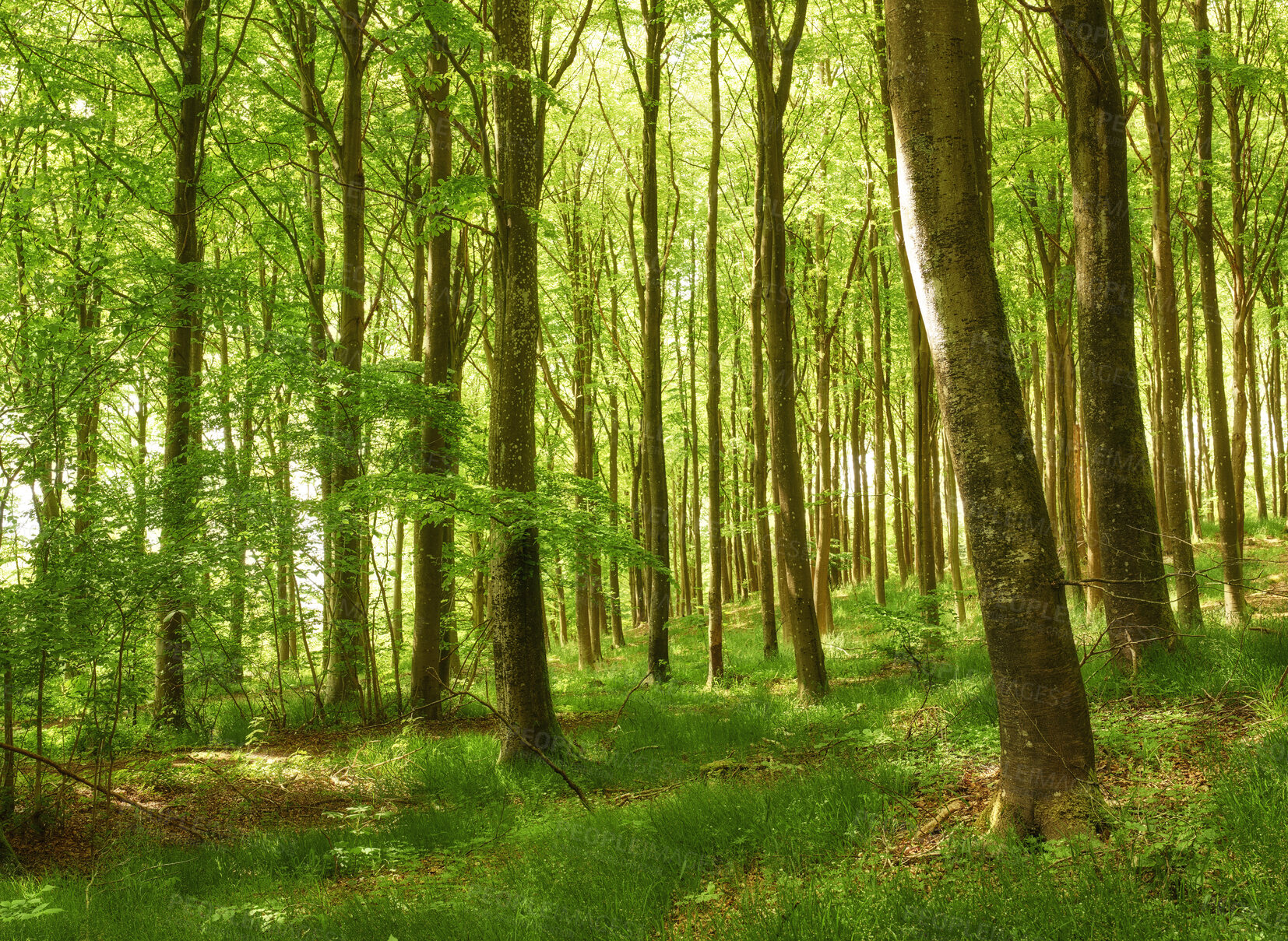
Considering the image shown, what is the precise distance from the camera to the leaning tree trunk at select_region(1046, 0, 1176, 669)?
5863 millimetres

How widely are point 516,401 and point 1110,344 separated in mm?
5123

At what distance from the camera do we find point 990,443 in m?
3.59

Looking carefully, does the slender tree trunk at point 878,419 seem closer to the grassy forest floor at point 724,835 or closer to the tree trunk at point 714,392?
the tree trunk at point 714,392

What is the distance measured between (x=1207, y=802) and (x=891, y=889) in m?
1.60

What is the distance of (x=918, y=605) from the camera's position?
9.49 m

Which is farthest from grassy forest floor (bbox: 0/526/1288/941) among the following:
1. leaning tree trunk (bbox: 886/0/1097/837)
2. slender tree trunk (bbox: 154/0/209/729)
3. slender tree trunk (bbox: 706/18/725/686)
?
slender tree trunk (bbox: 706/18/725/686)

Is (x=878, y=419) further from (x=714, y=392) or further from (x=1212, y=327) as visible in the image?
(x=1212, y=327)

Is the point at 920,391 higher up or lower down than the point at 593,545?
higher up

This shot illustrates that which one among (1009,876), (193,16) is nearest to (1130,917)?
(1009,876)

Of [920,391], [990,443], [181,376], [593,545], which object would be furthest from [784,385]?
[181,376]

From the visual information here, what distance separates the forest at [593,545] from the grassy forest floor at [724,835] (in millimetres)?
37

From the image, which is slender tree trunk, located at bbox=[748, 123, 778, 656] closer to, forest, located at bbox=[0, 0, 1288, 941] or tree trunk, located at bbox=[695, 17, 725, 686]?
forest, located at bbox=[0, 0, 1288, 941]

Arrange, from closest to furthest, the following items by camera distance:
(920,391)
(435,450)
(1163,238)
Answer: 1. (1163,238)
2. (435,450)
3. (920,391)

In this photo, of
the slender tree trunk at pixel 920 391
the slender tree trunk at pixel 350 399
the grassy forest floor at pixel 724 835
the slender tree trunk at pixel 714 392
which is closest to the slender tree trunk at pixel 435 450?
the slender tree trunk at pixel 350 399
